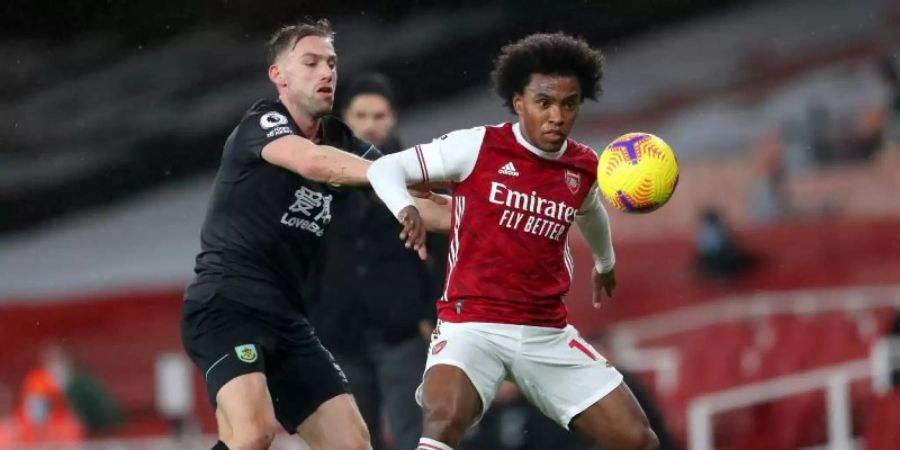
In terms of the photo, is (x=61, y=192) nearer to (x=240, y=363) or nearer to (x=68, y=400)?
(x=68, y=400)

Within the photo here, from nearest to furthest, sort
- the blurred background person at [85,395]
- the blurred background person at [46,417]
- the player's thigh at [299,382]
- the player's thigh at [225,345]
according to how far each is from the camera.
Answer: the player's thigh at [225,345], the player's thigh at [299,382], the blurred background person at [46,417], the blurred background person at [85,395]

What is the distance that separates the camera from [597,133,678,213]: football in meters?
4.48

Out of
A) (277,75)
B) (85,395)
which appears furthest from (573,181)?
(85,395)

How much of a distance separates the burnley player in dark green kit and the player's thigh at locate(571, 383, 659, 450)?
0.75 metres

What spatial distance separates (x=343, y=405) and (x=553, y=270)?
83 cm

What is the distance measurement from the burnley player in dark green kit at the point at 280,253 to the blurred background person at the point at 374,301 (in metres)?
1.06

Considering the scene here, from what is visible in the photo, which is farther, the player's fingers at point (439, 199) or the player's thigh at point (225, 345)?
the player's fingers at point (439, 199)

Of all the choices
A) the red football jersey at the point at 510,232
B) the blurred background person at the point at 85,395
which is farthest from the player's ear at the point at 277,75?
the blurred background person at the point at 85,395

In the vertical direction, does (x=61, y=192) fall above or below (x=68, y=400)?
above

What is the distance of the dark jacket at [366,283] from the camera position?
5.89 m

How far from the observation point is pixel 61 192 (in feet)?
44.7

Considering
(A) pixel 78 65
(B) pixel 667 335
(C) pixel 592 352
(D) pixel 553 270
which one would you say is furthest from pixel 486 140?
(A) pixel 78 65

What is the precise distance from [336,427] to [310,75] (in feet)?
3.87

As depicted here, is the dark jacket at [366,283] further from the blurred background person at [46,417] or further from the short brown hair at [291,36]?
the blurred background person at [46,417]
